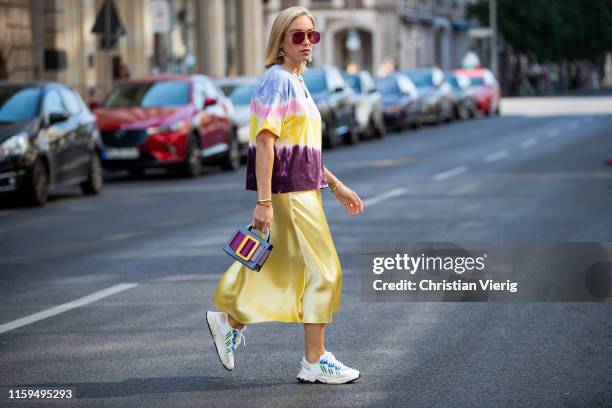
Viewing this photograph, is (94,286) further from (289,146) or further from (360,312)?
(289,146)

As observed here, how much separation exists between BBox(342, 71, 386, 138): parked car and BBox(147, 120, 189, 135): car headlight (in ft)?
42.3

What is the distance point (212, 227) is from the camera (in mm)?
14773

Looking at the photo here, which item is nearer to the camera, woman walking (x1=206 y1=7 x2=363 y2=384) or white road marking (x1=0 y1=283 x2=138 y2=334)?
woman walking (x1=206 y1=7 x2=363 y2=384)

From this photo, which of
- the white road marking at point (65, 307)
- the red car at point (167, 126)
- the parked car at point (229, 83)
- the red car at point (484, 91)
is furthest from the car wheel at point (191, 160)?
the red car at point (484, 91)

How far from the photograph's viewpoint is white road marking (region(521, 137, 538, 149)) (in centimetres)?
3077

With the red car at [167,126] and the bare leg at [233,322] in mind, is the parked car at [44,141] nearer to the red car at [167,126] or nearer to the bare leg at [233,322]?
the red car at [167,126]

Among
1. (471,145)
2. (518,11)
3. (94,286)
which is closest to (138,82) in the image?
(471,145)

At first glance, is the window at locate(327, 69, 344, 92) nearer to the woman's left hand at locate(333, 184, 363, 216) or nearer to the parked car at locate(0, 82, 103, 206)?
the parked car at locate(0, 82, 103, 206)

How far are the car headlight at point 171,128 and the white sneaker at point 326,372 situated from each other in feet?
54.3

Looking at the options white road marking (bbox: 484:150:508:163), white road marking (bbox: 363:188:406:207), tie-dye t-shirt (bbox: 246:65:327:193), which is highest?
tie-dye t-shirt (bbox: 246:65:327:193)

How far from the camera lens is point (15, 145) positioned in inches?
688

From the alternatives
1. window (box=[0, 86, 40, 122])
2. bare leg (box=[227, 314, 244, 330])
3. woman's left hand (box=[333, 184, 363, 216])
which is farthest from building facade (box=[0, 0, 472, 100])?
bare leg (box=[227, 314, 244, 330])

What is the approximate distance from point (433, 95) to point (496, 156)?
18784 mm

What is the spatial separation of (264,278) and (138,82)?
18.7 metres
